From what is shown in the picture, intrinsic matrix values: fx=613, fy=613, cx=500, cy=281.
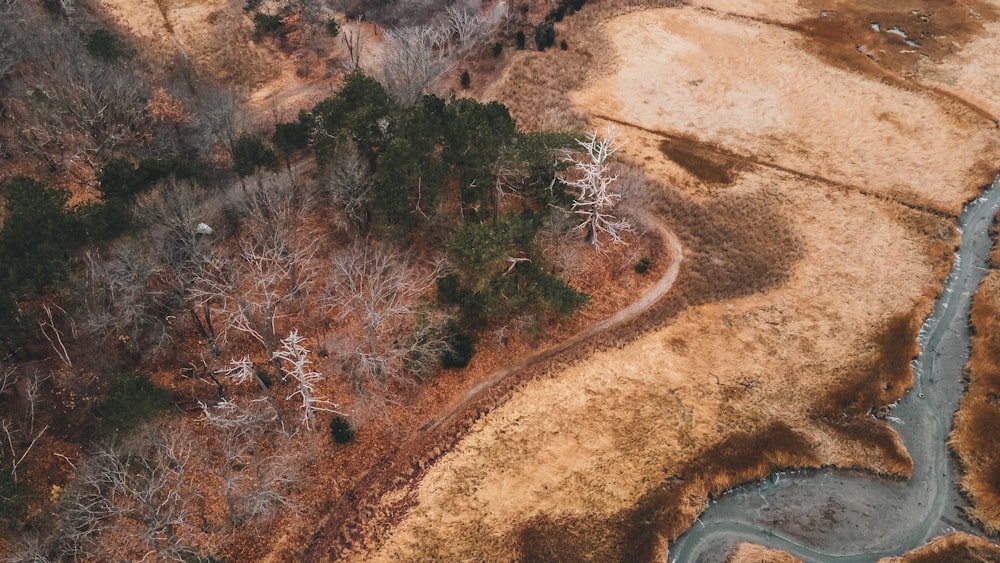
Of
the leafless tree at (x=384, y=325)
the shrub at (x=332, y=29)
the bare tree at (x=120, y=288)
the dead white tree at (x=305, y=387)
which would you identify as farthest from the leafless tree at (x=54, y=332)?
the shrub at (x=332, y=29)

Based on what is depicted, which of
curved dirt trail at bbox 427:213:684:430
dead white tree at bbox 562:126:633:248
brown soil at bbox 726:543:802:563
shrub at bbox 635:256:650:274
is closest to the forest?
dead white tree at bbox 562:126:633:248

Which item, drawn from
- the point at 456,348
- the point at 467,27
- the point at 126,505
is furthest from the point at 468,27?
the point at 126,505

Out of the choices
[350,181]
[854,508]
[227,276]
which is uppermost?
[350,181]

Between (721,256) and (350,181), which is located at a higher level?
(350,181)

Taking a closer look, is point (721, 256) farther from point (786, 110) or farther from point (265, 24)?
point (265, 24)

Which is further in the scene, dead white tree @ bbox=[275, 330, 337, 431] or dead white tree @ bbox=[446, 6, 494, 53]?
dead white tree @ bbox=[446, 6, 494, 53]

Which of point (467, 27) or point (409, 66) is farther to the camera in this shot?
point (467, 27)

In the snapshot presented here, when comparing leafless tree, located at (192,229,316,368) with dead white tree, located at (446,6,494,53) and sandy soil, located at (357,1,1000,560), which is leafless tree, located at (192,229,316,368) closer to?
sandy soil, located at (357,1,1000,560)
